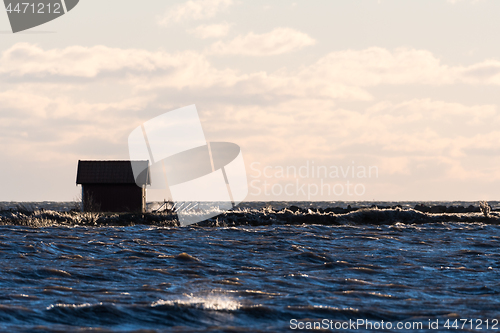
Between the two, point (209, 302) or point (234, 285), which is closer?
point (209, 302)

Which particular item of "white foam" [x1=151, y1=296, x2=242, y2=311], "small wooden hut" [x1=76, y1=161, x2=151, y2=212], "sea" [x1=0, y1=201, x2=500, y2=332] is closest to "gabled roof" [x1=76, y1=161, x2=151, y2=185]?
"small wooden hut" [x1=76, y1=161, x2=151, y2=212]

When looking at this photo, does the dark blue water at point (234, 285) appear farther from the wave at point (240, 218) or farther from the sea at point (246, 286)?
the wave at point (240, 218)

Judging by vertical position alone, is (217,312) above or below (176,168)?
below

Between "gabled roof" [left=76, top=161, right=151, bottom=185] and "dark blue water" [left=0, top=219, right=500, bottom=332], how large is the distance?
861 inches

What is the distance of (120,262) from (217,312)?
7.00 m

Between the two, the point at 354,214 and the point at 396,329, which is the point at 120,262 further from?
the point at 354,214

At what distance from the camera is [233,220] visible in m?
37.8

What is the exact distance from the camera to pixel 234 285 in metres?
11.8

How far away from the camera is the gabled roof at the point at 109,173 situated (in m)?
42.6

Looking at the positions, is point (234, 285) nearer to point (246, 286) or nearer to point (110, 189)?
point (246, 286)

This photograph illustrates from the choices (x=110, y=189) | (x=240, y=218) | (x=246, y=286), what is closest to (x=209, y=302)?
(x=246, y=286)

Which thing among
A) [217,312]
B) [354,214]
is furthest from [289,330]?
[354,214]

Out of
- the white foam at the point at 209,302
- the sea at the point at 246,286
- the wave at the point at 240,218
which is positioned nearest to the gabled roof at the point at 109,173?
the wave at the point at 240,218

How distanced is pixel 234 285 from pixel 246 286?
0.92ft
